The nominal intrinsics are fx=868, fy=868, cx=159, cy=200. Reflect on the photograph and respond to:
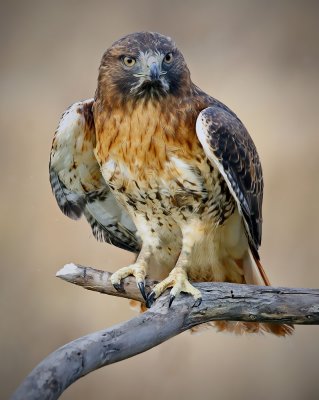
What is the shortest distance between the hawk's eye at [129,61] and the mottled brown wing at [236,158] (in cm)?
30

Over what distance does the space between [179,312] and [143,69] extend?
2.69ft

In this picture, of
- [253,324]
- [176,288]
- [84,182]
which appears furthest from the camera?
[84,182]

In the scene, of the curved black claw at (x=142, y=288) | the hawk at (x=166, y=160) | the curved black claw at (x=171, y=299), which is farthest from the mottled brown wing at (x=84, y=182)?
the curved black claw at (x=171, y=299)

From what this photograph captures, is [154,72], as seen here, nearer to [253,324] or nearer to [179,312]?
[179,312]

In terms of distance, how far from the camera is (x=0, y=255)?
4633 mm

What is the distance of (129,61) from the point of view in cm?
297

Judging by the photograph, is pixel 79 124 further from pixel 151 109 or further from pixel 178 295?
pixel 178 295

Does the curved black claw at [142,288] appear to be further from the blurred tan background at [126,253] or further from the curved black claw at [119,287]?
the blurred tan background at [126,253]

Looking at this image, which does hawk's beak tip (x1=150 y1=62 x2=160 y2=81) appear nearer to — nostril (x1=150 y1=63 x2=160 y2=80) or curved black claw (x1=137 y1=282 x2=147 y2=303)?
nostril (x1=150 y1=63 x2=160 y2=80)

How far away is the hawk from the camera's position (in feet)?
9.84

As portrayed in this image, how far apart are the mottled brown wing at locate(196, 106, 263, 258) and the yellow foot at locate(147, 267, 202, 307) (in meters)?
0.33

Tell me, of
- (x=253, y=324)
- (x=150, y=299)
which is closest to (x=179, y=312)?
(x=150, y=299)

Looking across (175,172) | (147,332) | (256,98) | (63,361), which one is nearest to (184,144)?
(175,172)

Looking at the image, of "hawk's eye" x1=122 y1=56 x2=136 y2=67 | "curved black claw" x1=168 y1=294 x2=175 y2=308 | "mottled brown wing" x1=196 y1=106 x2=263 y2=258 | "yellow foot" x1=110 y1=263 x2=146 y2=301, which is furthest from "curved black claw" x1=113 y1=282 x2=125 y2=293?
"hawk's eye" x1=122 y1=56 x2=136 y2=67
